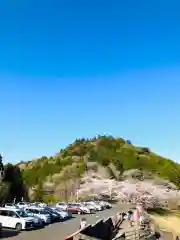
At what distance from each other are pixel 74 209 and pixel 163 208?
31470mm

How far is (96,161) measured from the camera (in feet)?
431

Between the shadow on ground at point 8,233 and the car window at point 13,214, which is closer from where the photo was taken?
the shadow on ground at point 8,233

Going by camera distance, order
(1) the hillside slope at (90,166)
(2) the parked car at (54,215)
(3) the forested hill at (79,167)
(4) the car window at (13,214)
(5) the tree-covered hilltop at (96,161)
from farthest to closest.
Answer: (5) the tree-covered hilltop at (96,161) → (1) the hillside slope at (90,166) → (3) the forested hill at (79,167) → (2) the parked car at (54,215) → (4) the car window at (13,214)

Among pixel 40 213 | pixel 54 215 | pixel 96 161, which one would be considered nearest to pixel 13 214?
pixel 40 213

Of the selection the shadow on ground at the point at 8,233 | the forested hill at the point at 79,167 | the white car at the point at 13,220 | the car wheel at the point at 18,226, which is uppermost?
the forested hill at the point at 79,167

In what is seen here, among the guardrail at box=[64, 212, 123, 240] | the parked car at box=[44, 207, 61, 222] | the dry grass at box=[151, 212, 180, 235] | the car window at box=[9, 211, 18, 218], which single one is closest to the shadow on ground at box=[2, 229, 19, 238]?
the car window at box=[9, 211, 18, 218]

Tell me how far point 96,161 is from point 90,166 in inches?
419

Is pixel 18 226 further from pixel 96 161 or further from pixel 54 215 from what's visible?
pixel 96 161

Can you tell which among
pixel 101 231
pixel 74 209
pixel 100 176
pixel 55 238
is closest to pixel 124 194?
pixel 100 176

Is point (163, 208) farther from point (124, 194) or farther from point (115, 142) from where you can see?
point (115, 142)

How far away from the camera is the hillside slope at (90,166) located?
98625 mm

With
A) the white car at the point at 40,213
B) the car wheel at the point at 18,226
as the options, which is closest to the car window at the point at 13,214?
the car wheel at the point at 18,226

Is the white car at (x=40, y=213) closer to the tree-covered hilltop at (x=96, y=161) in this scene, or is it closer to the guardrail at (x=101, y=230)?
the guardrail at (x=101, y=230)

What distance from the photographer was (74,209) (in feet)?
198
